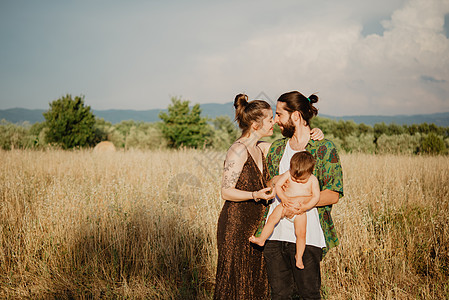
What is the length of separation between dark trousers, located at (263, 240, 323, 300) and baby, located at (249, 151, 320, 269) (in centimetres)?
9

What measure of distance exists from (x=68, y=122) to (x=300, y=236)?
1863cm

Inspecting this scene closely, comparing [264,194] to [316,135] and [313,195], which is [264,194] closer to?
[313,195]

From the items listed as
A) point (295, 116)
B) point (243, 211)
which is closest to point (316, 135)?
point (295, 116)

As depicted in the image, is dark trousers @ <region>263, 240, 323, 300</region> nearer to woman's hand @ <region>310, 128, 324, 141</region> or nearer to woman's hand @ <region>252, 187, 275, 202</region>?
woman's hand @ <region>252, 187, 275, 202</region>

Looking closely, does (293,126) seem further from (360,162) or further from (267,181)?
(360,162)

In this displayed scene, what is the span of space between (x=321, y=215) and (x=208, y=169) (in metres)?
6.09

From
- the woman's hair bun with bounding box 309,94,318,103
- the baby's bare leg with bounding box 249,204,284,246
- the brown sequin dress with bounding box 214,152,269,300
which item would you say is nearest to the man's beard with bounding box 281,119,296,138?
the woman's hair bun with bounding box 309,94,318,103

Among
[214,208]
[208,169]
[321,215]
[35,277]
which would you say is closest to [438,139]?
[208,169]

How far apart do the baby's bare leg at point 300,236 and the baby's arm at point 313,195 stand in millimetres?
76

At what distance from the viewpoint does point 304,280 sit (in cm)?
207

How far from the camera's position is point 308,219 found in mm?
2131

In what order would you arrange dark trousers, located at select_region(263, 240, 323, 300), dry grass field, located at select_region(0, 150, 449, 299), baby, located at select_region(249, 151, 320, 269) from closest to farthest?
baby, located at select_region(249, 151, 320, 269)
dark trousers, located at select_region(263, 240, 323, 300)
dry grass field, located at select_region(0, 150, 449, 299)

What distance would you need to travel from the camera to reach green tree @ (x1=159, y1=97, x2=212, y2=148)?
18719mm

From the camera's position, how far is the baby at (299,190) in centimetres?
196
